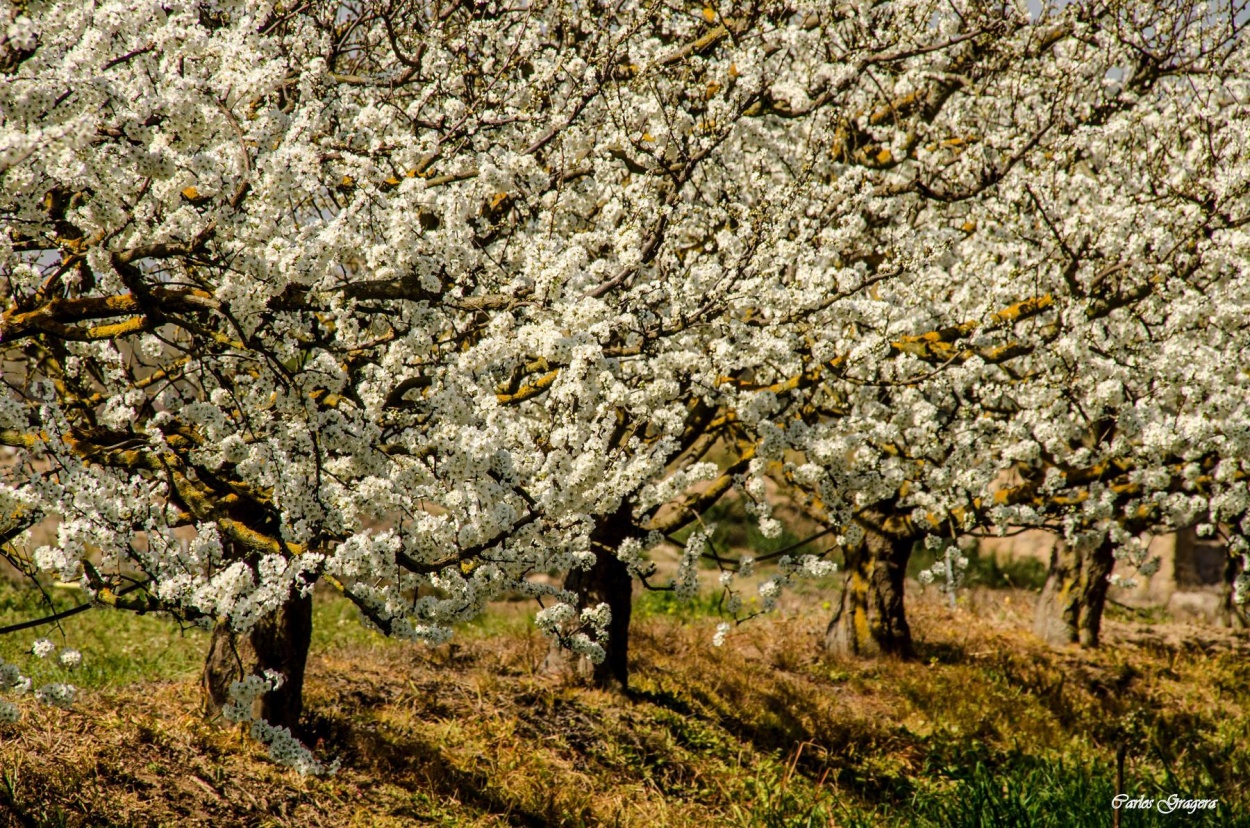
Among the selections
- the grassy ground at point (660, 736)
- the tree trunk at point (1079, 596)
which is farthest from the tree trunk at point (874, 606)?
the tree trunk at point (1079, 596)

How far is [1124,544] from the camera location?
10.3 metres

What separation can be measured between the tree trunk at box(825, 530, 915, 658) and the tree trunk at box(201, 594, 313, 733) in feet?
23.3

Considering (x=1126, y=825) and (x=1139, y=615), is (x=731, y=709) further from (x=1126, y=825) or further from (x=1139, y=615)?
(x=1139, y=615)

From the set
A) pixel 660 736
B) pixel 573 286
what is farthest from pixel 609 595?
pixel 573 286

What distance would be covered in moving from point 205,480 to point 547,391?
7.82ft

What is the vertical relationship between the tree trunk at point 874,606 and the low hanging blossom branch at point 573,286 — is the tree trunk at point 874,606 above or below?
below

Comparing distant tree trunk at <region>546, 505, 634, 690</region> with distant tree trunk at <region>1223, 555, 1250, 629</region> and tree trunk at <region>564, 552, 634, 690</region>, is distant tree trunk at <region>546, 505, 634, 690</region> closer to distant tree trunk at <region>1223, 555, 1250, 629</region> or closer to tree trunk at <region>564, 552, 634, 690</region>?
tree trunk at <region>564, 552, 634, 690</region>

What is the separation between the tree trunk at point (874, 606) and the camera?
1208cm

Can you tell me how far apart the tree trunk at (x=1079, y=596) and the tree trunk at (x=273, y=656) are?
10.3 metres

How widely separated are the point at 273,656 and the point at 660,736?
Answer: 367 centimetres

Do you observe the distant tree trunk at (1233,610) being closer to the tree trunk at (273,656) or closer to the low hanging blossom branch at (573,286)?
the low hanging blossom branch at (573,286)

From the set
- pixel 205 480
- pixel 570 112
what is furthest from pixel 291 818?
pixel 570 112

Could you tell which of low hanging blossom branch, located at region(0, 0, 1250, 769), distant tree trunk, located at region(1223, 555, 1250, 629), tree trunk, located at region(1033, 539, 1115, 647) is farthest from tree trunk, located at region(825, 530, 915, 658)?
distant tree trunk, located at region(1223, 555, 1250, 629)

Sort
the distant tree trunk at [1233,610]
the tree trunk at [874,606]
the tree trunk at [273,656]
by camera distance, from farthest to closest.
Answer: the distant tree trunk at [1233,610] → the tree trunk at [874,606] → the tree trunk at [273,656]
